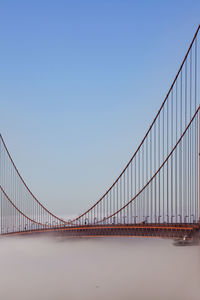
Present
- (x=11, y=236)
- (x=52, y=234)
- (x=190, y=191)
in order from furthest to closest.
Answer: (x=11, y=236), (x=52, y=234), (x=190, y=191)

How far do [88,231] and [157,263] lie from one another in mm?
3888

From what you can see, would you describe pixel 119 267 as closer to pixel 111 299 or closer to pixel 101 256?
pixel 101 256

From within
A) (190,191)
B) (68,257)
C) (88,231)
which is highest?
(190,191)

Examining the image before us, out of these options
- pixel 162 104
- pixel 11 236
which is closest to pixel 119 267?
pixel 11 236

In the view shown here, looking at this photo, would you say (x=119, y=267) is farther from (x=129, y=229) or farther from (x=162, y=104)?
(x=162, y=104)

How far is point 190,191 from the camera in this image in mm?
16156

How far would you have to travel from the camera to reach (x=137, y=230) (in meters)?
16.2

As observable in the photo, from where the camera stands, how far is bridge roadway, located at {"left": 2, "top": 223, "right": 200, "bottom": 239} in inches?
583

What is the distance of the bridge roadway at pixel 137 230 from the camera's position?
14.8 metres

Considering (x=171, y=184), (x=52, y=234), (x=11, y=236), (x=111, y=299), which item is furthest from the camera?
(x=11, y=236)

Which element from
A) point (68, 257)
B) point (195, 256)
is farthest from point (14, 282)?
point (195, 256)

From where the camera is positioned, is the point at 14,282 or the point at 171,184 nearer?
the point at 14,282

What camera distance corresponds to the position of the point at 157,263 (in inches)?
642

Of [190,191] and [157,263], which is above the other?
[190,191]
